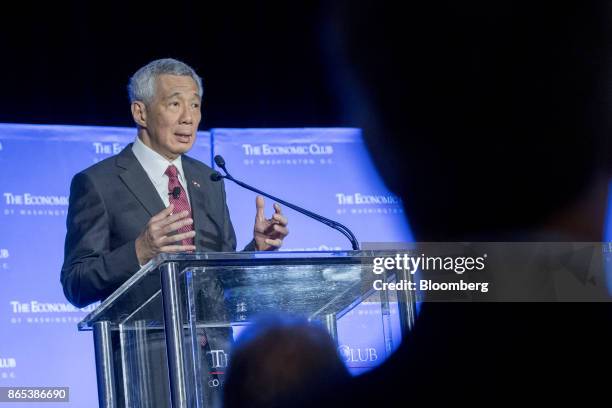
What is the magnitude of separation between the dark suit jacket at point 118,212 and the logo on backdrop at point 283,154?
2.39 feet

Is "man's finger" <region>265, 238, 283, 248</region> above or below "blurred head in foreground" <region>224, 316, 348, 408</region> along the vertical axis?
above

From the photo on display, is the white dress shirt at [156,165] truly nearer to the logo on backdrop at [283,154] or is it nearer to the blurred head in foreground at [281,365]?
the logo on backdrop at [283,154]

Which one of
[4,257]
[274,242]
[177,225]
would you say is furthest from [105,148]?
[177,225]

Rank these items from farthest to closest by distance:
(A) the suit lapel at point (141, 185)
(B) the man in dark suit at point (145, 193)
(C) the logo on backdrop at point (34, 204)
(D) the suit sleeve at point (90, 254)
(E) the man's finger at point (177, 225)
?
1. (C) the logo on backdrop at point (34, 204)
2. (A) the suit lapel at point (141, 185)
3. (B) the man in dark suit at point (145, 193)
4. (D) the suit sleeve at point (90, 254)
5. (E) the man's finger at point (177, 225)

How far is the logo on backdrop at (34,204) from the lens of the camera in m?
3.54

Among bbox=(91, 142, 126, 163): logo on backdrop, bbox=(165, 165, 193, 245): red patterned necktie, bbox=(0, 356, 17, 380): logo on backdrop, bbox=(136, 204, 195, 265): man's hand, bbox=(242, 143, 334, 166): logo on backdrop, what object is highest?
bbox=(91, 142, 126, 163): logo on backdrop

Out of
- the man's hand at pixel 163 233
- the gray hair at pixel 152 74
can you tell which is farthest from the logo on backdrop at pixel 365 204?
the man's hand at pixel 163 233

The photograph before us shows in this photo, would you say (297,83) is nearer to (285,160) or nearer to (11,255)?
(285,160)

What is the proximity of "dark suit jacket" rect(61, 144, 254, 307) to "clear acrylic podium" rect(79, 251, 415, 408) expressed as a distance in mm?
678

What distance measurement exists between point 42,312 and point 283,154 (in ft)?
3.51

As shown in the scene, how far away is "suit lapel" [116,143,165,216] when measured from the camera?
2.94 metres

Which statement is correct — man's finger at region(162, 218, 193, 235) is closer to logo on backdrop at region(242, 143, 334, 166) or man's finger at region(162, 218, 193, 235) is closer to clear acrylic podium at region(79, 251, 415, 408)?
clear acrylic podium at region(79, 251, 415, 408)

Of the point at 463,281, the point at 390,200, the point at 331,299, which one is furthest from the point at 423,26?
the point at 331,299

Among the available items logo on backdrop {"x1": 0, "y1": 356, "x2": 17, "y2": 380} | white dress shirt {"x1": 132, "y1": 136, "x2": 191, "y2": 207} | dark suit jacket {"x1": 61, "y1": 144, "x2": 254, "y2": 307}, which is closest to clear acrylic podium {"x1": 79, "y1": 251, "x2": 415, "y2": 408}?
dark suit jacket {"x1": 61, "y1": 144, "x2": 254, "y2": 307}
